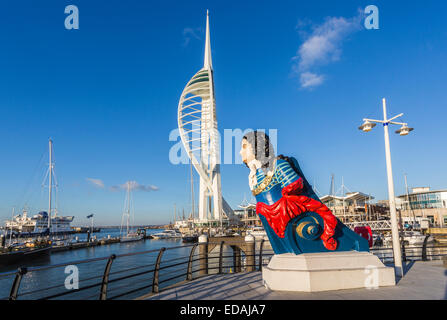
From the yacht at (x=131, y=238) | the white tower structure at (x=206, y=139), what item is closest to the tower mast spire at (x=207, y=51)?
the white tower structure at (x=206, y=139)

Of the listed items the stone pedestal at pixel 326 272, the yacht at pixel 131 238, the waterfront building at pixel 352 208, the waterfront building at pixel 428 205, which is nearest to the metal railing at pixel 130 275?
the stone pedestal at pixel 326 272

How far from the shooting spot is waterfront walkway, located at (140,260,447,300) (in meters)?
5.20

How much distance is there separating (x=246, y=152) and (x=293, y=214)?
174cm

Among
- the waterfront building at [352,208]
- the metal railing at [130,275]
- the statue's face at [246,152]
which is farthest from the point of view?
the waterfront building at [352,208]

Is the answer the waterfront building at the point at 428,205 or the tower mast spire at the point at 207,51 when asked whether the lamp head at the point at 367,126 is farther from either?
the tower mast spire at the point at 207,51

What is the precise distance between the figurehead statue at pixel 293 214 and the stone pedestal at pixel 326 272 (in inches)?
9.5

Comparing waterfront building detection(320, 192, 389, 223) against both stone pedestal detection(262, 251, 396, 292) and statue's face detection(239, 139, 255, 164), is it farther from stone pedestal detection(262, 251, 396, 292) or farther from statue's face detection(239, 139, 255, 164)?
statue's face detection(239, 139, 255, 164)

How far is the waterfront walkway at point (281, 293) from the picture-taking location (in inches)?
205

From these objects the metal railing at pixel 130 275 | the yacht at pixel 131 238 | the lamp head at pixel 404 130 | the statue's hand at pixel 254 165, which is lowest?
the yacht at pixel 131 238

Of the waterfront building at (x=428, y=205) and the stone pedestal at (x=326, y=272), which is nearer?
the stone pedestal at (x=326, y=272)

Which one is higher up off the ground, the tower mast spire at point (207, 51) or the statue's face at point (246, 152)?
the tower mast spire at point (207, 51)

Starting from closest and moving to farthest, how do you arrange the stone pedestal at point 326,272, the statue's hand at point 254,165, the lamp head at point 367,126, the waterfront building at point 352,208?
the stone pedestal at point 326,272 < the statue's hand at point 254,165 < the lamp head at point 367,126 < the waterfront building at point 352,208

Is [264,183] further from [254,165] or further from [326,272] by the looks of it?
[326,272]
